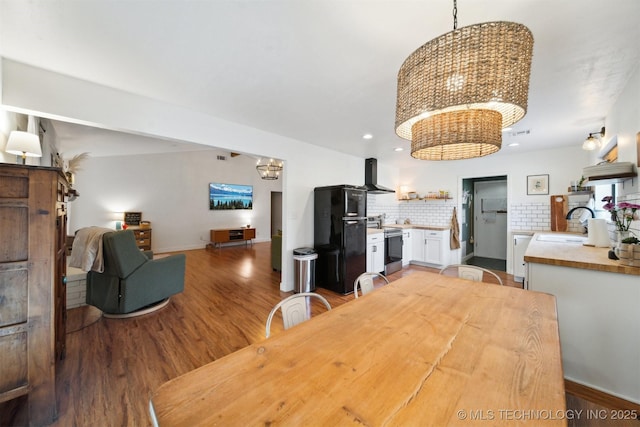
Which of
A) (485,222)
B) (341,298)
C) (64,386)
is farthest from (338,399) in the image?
(485,222)

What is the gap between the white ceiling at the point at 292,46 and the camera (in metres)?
1.30

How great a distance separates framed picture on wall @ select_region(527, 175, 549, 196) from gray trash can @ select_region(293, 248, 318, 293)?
413cm

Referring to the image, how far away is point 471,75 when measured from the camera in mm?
917

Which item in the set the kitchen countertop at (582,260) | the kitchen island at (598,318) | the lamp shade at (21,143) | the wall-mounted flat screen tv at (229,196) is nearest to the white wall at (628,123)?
the kitchen countertop at (582,260)

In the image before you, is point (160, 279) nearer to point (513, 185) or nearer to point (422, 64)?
point (422, 64)

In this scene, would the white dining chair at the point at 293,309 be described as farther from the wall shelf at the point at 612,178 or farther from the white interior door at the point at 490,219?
the white interior door at the point at 490,219

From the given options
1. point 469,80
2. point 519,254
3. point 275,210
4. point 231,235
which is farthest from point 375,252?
point 275,210

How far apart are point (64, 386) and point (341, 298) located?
2.78 metres

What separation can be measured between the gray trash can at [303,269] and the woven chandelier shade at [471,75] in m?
2.73

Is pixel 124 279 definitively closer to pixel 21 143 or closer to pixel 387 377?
pixel 21 143

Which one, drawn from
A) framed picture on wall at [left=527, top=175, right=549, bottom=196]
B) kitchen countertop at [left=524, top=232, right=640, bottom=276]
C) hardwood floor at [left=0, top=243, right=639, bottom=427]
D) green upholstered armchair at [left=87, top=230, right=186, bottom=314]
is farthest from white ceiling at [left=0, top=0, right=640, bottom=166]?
hardwood floor at [left=0, top=243, right=639, bottom=427]

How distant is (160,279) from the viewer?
2.95m

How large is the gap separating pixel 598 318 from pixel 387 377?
1.86 metres

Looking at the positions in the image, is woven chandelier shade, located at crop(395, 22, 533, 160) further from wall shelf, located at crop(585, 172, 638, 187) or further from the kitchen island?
wall shelf, located at crop(585, 172, 638, 187)
